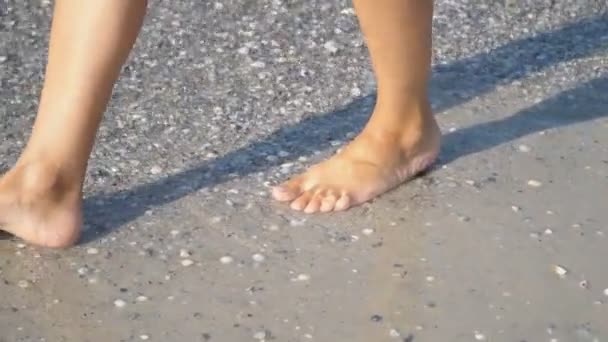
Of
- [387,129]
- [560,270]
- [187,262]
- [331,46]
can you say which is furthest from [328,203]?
[331,46]

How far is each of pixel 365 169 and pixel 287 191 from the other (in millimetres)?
161

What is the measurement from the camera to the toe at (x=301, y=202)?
257cm

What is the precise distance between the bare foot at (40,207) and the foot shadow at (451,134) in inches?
2.6

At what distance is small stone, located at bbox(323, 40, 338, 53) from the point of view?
11.1 ft

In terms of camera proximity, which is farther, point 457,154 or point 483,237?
point 457,154

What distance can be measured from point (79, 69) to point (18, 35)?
44.0 inches

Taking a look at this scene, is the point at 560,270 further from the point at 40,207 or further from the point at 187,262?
the point at 40,207

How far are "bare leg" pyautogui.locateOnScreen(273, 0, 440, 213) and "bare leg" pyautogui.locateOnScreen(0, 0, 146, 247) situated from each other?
409 mm

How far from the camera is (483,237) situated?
2494mm

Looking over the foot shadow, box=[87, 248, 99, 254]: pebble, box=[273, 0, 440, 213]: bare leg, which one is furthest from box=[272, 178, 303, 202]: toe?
box=[87, 248, 99, 254]: pebble

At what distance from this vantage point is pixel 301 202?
2.57m

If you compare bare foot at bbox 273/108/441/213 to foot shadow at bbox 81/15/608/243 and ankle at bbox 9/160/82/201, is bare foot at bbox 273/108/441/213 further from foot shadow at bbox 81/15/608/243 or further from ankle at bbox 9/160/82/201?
ankle at bbox 9/160/82/201

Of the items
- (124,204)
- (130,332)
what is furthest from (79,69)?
(130,332)

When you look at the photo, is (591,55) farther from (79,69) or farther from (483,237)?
(79,69)
